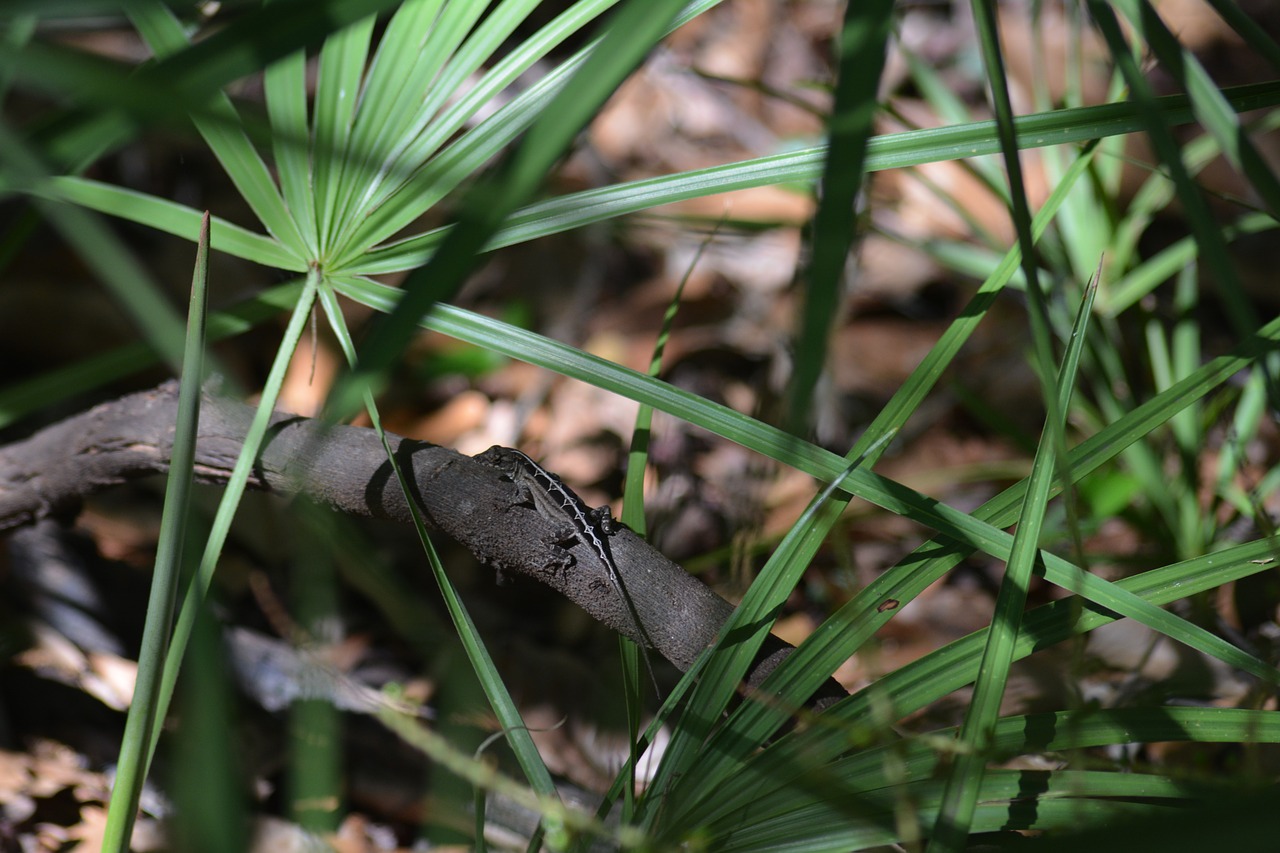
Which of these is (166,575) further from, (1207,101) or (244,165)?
(1207,101)

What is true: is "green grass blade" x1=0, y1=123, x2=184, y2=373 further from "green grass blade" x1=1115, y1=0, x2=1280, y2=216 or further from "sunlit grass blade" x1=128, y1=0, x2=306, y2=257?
"green grass blade" x1=1115, y1=0, x2=1280, y2=216

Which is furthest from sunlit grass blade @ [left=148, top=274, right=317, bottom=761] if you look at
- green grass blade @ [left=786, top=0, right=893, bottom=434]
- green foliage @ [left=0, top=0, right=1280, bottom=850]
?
green grass blade @ [left=786, top=0, right=893, bottom=434]

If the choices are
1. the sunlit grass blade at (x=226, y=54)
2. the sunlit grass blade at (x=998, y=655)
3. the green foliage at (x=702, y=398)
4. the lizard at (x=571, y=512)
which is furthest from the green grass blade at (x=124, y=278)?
the sunlit grass blade at (x=998, y=655)

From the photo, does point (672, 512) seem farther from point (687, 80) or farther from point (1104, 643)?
point (687, 80)

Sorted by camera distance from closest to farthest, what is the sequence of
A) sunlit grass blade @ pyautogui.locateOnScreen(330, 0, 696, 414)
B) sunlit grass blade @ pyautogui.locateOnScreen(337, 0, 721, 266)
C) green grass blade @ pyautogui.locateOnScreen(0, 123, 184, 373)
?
sunlit grass blade @ pyautogui.locateOnScreen(330, 0, 696, 414) < green grass blade @ pyautogui.locateOnScreen(0, 123, 184, 373) < sunlit grass blade @ pyautogui.locateOnScreen(337, 0, 721, 266)

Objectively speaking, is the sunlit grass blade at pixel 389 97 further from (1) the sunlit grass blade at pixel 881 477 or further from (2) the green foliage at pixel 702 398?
(1) the sunlit grass blade at pixel 881 477

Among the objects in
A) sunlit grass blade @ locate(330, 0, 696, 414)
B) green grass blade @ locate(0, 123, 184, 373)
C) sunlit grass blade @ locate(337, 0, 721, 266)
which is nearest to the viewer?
sunlit grass blade @ locate(330, 0, 696, 414)

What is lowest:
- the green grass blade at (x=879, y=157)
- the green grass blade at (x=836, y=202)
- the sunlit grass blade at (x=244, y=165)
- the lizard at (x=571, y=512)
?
the green grass blade at (x=836, y=202)

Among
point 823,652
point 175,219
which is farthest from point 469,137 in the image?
point 823,652
